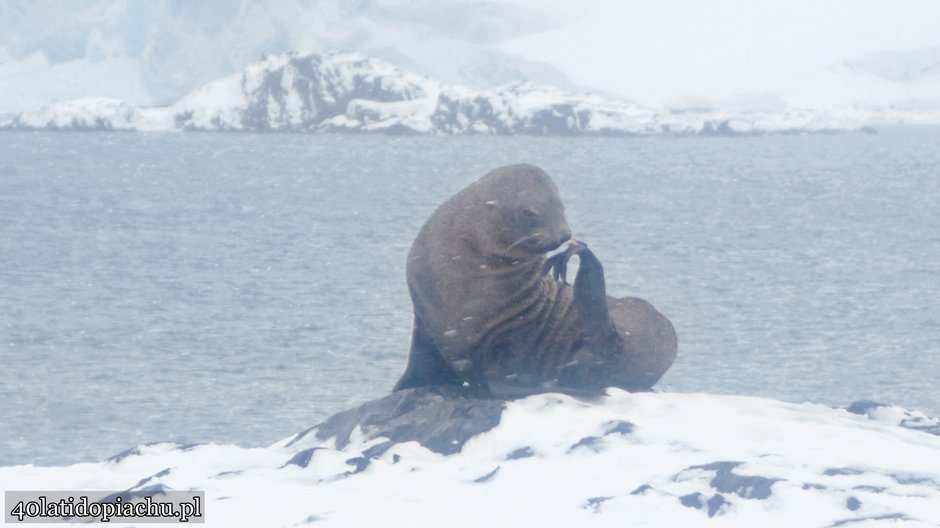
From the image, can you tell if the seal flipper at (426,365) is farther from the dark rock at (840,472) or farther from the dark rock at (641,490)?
the dark rock at (840,472)

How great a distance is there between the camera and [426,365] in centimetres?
785

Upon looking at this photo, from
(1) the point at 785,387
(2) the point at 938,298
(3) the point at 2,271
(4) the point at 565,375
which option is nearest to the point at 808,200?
(2) the point at 938,298

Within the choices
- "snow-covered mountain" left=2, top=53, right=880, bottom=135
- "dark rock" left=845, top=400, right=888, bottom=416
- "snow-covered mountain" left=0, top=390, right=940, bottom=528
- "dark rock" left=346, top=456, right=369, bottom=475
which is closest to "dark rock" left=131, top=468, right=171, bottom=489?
"snow-covered mountain" left=0, top=390, right=940, bottom=528

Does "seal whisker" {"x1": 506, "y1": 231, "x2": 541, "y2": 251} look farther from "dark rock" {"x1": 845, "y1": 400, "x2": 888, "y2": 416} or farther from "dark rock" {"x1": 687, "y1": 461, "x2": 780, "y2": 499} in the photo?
"dark rock" {"x1": 845, "y1": 400, "x2": 888, "y2": 416}

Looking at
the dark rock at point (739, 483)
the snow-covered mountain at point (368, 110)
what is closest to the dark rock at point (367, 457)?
the dark rock at point (739, 483)

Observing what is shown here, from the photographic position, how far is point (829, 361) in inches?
709

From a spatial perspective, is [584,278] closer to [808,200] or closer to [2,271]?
[2,271]

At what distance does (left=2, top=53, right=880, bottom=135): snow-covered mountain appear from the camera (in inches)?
3455

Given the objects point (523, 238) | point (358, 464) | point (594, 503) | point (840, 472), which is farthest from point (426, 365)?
point (840, 472)

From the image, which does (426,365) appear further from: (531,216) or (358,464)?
(358,464)

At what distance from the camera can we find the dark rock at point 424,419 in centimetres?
718

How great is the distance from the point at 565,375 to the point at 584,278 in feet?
2.27

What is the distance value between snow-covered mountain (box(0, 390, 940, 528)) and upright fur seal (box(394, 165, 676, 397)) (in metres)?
0.26

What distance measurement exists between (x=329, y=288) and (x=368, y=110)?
6975cm
